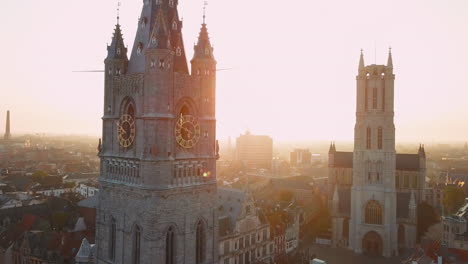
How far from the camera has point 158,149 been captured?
33.2m

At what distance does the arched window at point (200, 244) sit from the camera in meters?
36.7

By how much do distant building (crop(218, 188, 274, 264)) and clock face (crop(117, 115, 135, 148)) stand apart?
1252 inches

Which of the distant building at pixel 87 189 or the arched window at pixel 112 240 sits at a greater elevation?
the arched window at pixel 112 240

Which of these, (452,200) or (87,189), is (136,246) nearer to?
(87,189)

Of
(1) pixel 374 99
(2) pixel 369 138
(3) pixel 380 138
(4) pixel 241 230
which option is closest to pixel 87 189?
(4) pixel 241 230

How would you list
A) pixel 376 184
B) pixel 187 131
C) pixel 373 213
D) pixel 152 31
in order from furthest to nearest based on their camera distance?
A: pixel 376 184
pixel 373 213
pixel 187 131
pixel 152 31

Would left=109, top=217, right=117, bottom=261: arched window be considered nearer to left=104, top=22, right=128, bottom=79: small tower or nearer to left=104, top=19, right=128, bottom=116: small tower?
left=104, top=19, right=128, bottom=116: small tower

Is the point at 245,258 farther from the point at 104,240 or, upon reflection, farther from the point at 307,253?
the point at 104,240

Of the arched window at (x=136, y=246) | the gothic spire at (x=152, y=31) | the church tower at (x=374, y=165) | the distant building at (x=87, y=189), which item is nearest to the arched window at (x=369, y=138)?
the church tower at (x=374, y=165)

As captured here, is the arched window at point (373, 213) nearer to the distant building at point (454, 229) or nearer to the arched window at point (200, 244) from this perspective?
the distant building at point (454, 229)

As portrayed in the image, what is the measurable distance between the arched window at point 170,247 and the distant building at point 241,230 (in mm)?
28506

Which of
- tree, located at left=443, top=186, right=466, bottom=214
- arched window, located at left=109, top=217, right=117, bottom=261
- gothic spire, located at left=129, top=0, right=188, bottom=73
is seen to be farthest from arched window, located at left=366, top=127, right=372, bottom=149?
arched window, located at left=109, top=217, right=117, bottom=261

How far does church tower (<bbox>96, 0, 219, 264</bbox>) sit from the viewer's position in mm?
33125

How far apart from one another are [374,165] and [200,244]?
60806 mm
